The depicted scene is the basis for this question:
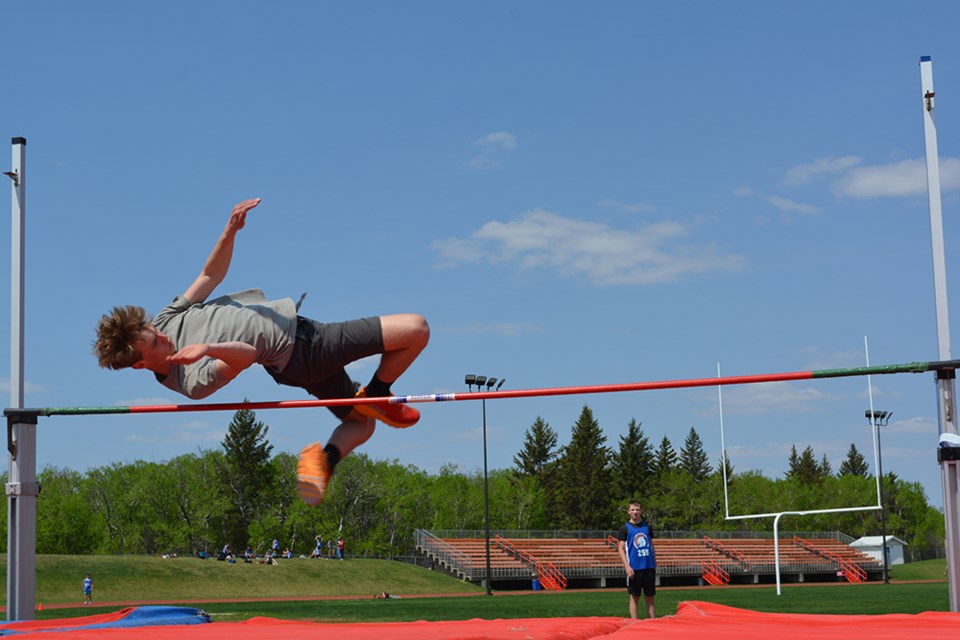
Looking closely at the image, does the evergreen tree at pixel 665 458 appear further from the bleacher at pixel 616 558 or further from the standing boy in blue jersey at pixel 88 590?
the standing boy in blue jersey at pixel 88 590

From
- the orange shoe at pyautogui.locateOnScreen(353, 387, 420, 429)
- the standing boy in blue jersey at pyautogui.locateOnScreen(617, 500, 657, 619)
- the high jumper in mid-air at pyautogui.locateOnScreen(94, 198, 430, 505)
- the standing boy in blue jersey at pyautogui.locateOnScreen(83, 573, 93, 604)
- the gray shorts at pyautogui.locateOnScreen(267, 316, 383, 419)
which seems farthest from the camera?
the standing boy in blue jersey at pyautogui.locateOnScreen(83, 573, 93, 604)

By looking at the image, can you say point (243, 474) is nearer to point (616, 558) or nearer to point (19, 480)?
point (616, 558)

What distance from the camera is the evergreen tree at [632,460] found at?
185ft

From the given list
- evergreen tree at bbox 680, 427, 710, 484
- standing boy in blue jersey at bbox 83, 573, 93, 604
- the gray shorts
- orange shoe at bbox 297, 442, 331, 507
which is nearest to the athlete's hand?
the gray shorts

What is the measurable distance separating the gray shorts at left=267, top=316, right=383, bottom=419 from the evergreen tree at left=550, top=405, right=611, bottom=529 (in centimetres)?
5016

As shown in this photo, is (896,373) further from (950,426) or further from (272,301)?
(272,301)

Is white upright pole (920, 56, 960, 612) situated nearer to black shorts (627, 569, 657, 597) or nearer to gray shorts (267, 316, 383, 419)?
gray shorts (267, 316, 383, 419)

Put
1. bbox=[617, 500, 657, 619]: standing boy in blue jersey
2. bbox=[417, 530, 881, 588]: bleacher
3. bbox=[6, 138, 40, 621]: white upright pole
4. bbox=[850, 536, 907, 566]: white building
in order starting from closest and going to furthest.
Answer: bbox=[6, 138, 40, 621]: white upright pole
bbox=[617, 500, 657, 619]: standing boy in blue jersey
bbox=[417, 530, 881, 588]: bleacher
bbox=[850, 536, 907, 566]: white building

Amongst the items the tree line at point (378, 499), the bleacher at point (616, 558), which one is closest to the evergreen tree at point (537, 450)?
the tree line at point (378, 499)

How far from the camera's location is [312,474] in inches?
163

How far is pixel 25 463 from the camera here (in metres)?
5.39

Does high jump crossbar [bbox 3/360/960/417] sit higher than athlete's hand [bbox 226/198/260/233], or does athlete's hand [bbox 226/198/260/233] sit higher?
athlete's hand [bbox 226/198/260/233]

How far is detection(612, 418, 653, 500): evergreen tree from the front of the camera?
56469 millimetres

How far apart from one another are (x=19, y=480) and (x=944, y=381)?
4.43 m
